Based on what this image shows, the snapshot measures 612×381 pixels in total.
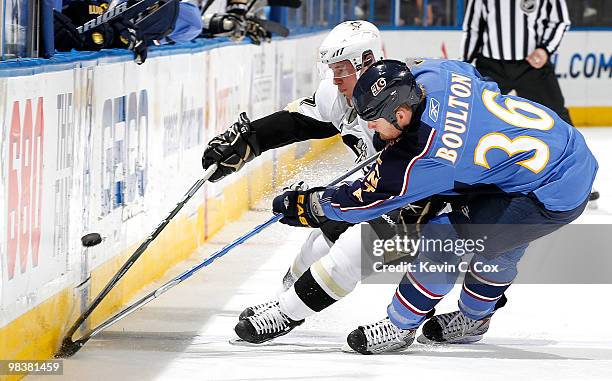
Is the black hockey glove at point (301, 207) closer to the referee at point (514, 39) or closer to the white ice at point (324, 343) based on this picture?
the white ice at point (324, 343)

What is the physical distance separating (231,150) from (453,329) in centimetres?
84

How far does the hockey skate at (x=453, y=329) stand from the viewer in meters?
3.77

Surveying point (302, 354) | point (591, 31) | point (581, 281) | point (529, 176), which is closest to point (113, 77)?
point (302, 354)

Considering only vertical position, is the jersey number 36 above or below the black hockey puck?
above

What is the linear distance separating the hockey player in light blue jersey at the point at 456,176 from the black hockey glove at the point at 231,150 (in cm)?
39

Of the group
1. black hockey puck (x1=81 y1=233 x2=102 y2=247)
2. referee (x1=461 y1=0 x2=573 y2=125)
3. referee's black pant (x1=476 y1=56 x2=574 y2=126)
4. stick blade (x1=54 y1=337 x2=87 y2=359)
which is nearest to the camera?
stick blade (x1=54 y1=337 x2=87 y2=359)

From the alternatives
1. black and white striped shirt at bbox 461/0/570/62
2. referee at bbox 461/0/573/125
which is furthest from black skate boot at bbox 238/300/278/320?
black and white striped shirt at bbox 461/0/570/62

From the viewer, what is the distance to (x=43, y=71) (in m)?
3.29

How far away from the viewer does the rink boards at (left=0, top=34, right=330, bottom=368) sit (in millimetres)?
3127

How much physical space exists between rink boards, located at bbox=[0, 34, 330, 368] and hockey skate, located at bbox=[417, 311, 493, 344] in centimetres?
100

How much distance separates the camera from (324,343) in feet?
12.2

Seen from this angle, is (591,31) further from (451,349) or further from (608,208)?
(451,349)

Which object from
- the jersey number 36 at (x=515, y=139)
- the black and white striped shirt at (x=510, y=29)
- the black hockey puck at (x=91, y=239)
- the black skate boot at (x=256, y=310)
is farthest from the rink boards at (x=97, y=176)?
the black and white striped shirt at (x=510, y=29)

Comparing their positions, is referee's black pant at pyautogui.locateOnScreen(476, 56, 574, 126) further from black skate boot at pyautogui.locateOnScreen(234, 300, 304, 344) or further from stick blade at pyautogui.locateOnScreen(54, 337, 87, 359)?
stick blade at pyautogui.locateOnScreen(54, 337, 87, 359)
